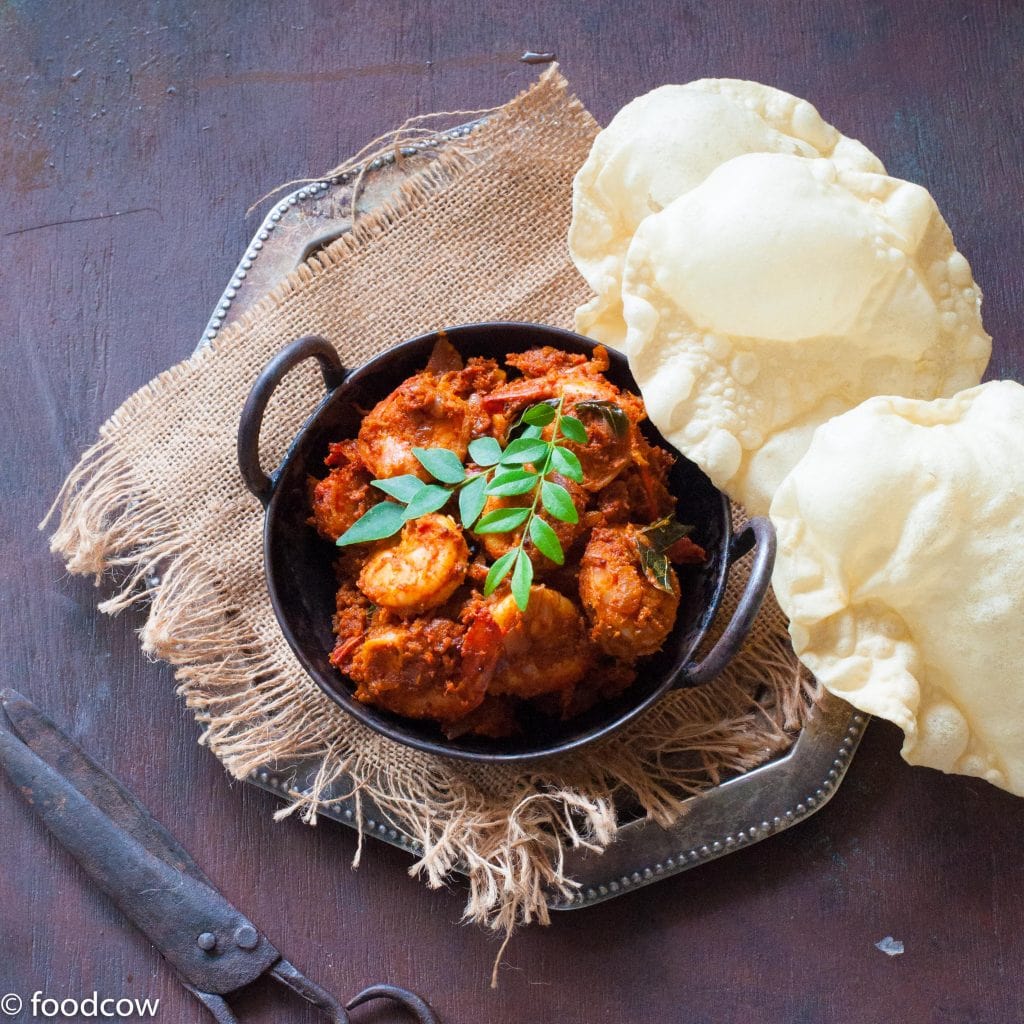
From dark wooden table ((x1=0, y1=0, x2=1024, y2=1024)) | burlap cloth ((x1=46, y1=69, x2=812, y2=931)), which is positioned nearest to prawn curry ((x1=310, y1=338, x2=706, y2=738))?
burlap cloth ((x1=46, y1=69, x2=812, y2=931))

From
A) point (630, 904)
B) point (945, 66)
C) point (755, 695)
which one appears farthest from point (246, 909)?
point (945, 66)

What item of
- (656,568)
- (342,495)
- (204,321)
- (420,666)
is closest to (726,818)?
(656,568)

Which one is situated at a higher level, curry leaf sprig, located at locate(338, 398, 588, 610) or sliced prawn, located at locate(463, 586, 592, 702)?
curry leaf sprig, located at locate(338, 398, 588, 610)

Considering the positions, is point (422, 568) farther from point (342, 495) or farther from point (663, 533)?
point (663, 533)

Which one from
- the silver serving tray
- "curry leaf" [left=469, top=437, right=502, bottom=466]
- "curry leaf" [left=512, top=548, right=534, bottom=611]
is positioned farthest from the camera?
the silver serving tray

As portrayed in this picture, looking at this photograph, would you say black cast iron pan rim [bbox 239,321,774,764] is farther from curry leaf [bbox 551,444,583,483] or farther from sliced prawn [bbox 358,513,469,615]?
curry leaf [bbox 551,444,583,483]

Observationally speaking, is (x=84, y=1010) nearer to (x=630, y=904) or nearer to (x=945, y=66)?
(x=630, y=904)
